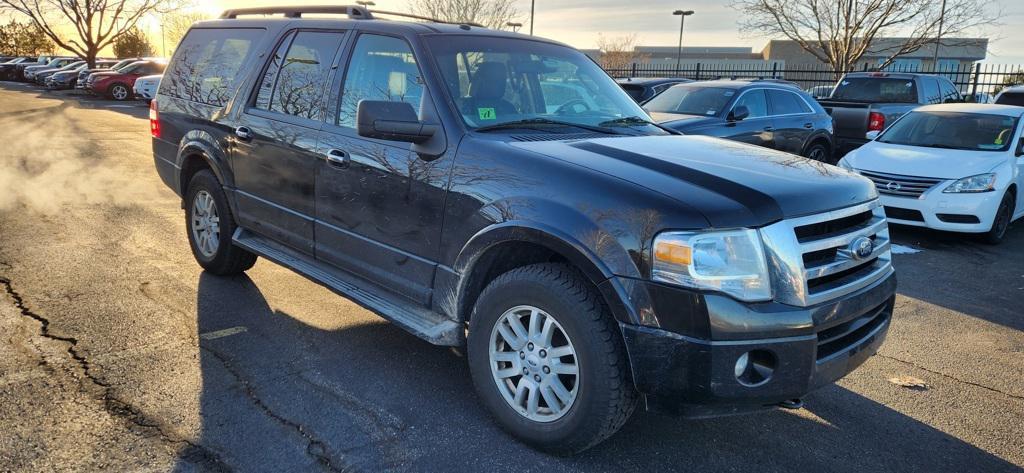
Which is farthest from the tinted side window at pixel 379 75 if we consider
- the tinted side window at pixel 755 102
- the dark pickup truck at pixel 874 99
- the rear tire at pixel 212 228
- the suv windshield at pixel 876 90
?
the suv windshield at pixel 876 90

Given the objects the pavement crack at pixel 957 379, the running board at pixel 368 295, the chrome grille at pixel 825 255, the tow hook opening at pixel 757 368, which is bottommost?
the pavement crack at pixel 957 379

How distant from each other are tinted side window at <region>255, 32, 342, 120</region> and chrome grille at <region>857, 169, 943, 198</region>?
232 inches

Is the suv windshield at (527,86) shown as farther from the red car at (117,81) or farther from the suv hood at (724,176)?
the red car at (117,81)

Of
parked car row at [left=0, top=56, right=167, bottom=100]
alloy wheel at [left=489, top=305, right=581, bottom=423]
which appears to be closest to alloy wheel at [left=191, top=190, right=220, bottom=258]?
alloy wheel at [left=489, top=305, right=581, bottom=423]

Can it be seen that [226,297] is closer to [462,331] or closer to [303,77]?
[303,77]

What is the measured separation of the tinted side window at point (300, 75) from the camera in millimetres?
4289

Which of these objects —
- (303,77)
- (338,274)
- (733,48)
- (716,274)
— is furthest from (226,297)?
(733,48)

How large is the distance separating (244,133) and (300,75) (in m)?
0.61

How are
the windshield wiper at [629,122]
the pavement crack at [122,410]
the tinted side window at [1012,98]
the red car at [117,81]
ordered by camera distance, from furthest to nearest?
the red car at [117,81], the tinted side window at [1012,98], the windshield wiper at [629,122], the pavement crack at [122,410]

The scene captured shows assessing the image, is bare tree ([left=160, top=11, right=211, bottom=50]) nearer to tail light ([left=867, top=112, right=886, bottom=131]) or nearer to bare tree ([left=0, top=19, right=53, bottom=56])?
bare tree ([left=0, top=19, right=53, bottom=56])

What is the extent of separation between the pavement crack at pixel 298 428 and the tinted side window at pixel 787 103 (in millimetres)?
9217

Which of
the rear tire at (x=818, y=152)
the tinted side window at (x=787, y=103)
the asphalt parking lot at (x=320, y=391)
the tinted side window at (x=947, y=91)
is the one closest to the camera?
the asphalt parking lot at (x=320, y=391)

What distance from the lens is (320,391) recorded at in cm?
368

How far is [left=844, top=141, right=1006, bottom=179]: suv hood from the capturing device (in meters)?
7.70
